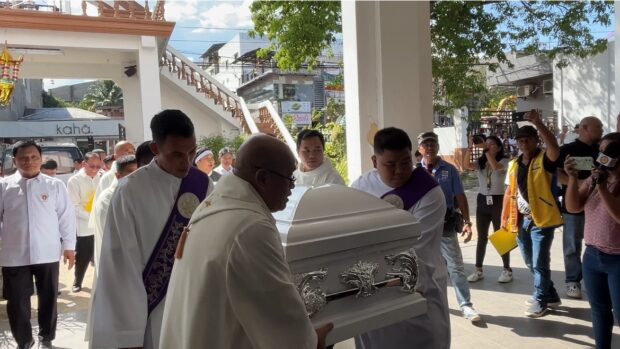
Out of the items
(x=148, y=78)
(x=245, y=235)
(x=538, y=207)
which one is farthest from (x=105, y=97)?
(x=245, y=235)

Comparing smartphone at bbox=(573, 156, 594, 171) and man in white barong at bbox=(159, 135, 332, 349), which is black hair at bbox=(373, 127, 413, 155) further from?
smartphone at bbox=(573, 156, 594, 171)

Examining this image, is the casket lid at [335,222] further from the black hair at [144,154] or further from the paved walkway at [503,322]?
the paved walkway at [503,322]

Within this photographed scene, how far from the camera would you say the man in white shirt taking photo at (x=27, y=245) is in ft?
12.8

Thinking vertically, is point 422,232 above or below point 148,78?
below

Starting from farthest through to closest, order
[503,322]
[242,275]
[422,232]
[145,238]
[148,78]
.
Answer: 1. [148,78]
2. [503,322]
3. [422,232]
4. [145,238]
5. [242,275]

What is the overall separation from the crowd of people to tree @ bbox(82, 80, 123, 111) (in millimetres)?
41013

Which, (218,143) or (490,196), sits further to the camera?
(218,143)

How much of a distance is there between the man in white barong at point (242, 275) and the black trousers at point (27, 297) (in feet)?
10.5

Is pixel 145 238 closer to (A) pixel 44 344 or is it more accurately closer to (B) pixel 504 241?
(A) pixel 44 344

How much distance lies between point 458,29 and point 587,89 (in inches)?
313

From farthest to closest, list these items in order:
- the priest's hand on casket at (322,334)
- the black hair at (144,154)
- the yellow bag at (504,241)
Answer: the yellow bag at (504,241), the black hair at (144,154), the priest's hand on casket at (322,334)

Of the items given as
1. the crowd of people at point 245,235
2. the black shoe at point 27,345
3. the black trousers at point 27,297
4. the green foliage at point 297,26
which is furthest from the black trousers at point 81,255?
the green foliage at point 297,26

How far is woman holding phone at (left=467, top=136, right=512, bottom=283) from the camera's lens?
5305mm

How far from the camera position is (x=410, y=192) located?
2266 millimetres
